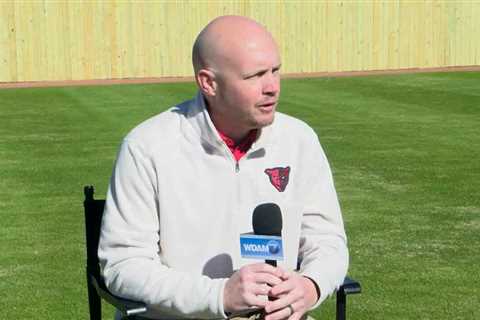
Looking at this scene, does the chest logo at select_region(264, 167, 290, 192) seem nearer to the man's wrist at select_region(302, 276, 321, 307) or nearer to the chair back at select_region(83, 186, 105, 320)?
the man's wrist at select_region(302, 276, 321, 307)

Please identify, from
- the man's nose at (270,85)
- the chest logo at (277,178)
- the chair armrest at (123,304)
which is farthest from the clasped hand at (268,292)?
the man's nose at (270,85)

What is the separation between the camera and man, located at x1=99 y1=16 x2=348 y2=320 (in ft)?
12.6

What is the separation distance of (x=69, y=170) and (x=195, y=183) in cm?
778

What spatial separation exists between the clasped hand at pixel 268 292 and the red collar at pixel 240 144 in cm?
54

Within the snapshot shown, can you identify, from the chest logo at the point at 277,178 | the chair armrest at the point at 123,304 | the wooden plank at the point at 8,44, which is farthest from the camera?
the wooden plank at the point at 8,44

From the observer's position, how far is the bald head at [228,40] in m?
3.88

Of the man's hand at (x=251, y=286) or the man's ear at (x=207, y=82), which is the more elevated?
the man's ear at (x=207, y=82)

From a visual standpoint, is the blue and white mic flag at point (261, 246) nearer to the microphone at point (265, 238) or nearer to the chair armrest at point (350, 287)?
the microphone at point (265, 238)

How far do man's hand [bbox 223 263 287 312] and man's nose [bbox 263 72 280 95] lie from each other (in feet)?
2.17

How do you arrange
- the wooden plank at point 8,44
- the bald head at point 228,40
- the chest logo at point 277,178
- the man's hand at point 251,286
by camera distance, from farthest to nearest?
the wooden plank at point 8,44
the chest logo at point 277,178
the bald head at point 228,40
the man's hand at point 251,286

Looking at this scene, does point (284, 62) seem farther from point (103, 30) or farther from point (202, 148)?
point (202, 148)

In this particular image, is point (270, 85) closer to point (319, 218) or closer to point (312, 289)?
point (319, 218)

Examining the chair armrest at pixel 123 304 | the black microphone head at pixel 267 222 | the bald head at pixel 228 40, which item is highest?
the bald head at pixel 228 40

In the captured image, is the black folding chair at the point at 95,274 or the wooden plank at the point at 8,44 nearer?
the black folding chair at the point at 95,274
